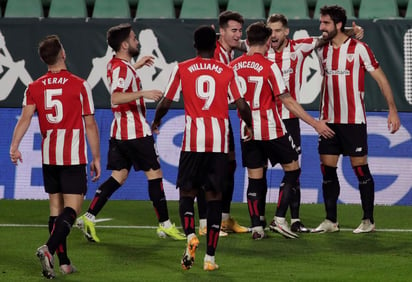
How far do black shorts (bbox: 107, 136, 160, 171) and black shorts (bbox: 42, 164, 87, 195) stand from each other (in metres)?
1.97

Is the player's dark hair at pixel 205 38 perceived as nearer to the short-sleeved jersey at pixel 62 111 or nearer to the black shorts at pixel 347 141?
the short-sleeved jersey at pixel 62 111

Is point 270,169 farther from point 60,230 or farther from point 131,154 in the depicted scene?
point 60,230

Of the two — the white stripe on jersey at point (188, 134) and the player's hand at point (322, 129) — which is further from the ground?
the white stripe on jersey at point (188, 134)

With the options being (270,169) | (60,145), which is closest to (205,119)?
(60,145)

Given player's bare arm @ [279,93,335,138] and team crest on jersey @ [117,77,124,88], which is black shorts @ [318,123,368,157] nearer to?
player's bare arm @ [279,93,335,138]

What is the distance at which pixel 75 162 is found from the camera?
7855 millimetres

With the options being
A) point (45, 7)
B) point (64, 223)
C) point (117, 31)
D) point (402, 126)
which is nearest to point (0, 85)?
point (45, 7)

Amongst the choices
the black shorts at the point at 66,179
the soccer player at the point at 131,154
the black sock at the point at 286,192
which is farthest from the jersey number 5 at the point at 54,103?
Result: the black sock at the point at 286,192

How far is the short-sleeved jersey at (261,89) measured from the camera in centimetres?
941

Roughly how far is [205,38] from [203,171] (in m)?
1.02

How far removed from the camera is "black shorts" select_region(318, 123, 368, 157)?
1028cm

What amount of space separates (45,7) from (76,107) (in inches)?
283

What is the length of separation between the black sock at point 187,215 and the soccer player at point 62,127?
0.76 metres

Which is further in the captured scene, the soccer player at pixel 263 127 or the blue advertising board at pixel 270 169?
the blue advertising board at pixel 270 169
